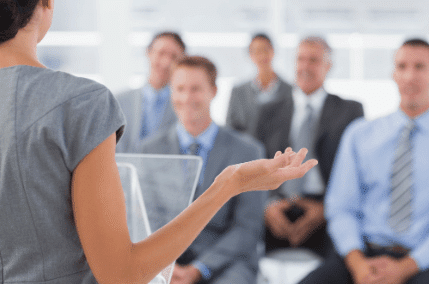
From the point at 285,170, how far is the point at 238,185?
7 cm

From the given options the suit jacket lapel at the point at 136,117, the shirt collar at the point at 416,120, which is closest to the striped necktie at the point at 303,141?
the shirt collar at the point at 416,120

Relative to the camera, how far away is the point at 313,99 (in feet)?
8.50

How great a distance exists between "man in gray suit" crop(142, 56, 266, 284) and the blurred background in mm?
2833

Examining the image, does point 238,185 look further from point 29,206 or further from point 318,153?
point 318,153

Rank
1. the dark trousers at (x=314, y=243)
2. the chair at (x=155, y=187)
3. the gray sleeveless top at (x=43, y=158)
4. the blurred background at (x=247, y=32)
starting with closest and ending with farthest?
the gray sleeveless top at (x=43, y=158) → the chair at (x=155, y=187) → the dark trousers at (x=314, y=243) → the blurred background at (x=247, y=32)

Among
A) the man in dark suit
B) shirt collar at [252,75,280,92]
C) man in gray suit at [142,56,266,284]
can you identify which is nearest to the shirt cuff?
man in gray suit at [142,56,266,284]

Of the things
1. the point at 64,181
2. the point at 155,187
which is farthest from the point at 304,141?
the point at 64,181

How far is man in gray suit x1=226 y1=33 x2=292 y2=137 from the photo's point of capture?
10.6 feet

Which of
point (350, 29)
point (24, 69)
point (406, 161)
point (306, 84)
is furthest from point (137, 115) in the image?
point (350, 29)

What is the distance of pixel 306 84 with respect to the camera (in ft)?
8.68

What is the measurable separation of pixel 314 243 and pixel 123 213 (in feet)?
5.83

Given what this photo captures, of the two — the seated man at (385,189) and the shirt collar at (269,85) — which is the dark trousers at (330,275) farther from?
the shirt collar at (269,85)

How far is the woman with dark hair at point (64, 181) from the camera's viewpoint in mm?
543

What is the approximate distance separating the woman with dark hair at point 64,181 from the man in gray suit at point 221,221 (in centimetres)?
79
